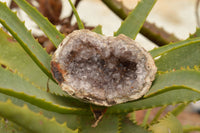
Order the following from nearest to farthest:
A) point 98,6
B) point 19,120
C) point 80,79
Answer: point 19,120 → point 80,79 → point 98,6

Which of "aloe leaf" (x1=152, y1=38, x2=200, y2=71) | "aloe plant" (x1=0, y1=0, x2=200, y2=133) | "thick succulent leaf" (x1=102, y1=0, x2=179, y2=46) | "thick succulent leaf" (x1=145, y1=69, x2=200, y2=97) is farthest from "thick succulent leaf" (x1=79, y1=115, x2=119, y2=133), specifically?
"thick succulent leaf" (x1=102, y1=0, x2=179, y2=46)

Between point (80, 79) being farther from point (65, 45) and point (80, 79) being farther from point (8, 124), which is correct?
point (8, 124)

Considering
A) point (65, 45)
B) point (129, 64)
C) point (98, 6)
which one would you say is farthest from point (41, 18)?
point (98, 6)

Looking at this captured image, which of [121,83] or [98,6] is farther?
[98,6]

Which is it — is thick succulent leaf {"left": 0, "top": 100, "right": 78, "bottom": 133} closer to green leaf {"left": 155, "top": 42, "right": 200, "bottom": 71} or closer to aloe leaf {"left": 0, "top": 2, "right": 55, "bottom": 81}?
aloe leaf {"left": 0, "top": 2, "right": 55, "bottom": 81}

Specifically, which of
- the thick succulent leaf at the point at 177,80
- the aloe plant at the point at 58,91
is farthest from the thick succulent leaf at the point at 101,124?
the thick succulent leaf at the point at 177,80

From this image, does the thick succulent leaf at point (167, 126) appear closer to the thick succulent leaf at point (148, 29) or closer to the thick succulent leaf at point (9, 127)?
the thick succulent leaf at point (9, 127)
